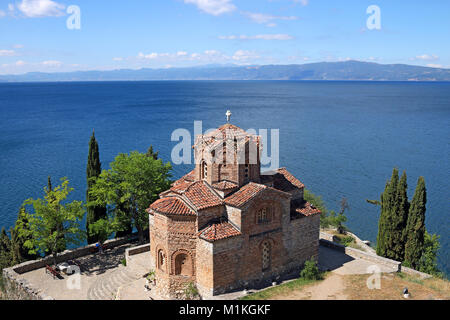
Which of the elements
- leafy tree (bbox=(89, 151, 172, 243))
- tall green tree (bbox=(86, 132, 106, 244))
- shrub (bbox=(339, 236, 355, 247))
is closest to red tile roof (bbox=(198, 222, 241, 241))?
leafy tree (bbox=(89, 151, 172, 243))

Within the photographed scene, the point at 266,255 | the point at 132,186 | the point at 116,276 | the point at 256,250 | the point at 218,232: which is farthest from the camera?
the point at 132,186

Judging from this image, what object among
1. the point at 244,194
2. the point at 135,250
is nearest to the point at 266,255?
the point at 244,194

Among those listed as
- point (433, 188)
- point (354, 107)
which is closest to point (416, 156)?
point (433, 188)

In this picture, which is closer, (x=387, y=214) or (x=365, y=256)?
(x=365, y=256)

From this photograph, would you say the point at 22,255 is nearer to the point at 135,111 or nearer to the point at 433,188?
the point at 433,188

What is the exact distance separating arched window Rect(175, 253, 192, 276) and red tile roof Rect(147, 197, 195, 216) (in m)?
2.91

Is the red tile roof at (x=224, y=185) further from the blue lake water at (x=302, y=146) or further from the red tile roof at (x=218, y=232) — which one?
the blue lake water at (x=302, y=146)

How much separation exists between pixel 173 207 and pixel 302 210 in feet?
32.1

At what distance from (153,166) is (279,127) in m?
76.3

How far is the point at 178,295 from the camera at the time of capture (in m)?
24.4

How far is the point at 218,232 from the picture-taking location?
23484 mm

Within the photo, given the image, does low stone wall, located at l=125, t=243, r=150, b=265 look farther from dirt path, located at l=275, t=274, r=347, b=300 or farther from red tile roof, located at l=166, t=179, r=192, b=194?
dirt path, located at l=275, t=274, r=347, b=300

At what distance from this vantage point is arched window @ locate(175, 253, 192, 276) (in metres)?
24.3

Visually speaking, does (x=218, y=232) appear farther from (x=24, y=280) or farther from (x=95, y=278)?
(x=24, y=280)
